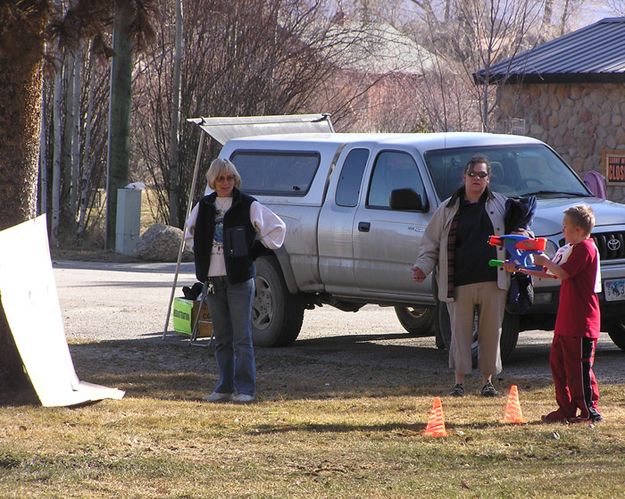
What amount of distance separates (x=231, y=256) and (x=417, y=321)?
15.0ft

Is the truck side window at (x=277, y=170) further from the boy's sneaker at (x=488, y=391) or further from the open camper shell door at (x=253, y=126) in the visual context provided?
the boy's sneaker at (x=488, y=391)

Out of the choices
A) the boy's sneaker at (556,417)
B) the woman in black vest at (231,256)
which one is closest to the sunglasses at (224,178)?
the woman in black vest at (231,256)

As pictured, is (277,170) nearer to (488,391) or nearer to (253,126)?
(253,126)

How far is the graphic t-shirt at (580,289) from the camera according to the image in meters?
8.10

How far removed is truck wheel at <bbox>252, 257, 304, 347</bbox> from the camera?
40.1 feet

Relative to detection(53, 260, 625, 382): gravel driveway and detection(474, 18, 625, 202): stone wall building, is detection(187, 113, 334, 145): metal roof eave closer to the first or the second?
detection(53, 260, 625, 382): gravel driveway

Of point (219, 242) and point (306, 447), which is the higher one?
point (219, 242)

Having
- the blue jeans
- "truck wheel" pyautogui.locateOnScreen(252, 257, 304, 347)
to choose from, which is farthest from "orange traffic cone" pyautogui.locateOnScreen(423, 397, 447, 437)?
"truck wheel" pyautogui.locateOnScreen(252, 257, 304, 347)

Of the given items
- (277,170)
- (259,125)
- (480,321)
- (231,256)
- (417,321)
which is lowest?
(417,321)

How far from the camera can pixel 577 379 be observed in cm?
816

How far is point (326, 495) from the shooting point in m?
6.29

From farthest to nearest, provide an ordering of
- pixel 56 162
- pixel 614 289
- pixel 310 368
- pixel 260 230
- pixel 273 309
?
pixel 56 162 < pixel 273 309 < pixel 310 368 < pixel 614 289 < pixel 260 230

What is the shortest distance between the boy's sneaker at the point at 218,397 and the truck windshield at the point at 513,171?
2846 millimetres

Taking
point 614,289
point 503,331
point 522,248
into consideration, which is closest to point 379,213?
point 503,331
